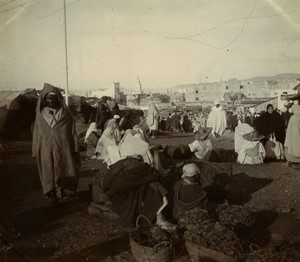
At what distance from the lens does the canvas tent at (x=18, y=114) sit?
29.7 ft

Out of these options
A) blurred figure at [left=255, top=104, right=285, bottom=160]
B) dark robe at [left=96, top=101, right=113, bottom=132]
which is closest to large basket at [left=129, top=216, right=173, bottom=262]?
blurred figure at [left=255, top=104, right=285, bottom=160]

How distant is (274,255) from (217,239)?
0.47 m

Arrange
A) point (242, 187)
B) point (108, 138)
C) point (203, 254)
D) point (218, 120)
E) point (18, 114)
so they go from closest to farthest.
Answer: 1. point (203, 254)
2. point (242, 187)
3. point (108, 138)
4. point (18, 114)
5. point (218, 120)

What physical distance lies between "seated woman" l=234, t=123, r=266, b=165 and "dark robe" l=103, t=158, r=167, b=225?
4.11m

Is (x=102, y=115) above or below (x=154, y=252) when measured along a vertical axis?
above

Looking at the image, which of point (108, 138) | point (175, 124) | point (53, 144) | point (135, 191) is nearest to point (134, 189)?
point (135, 191)

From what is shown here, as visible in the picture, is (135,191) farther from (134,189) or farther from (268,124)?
(268,124)

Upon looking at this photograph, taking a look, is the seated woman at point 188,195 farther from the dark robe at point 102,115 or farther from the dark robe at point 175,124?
the dark robe at point 175,124

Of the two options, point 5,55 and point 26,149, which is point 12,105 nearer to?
point 26,149

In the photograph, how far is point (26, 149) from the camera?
9625 mm

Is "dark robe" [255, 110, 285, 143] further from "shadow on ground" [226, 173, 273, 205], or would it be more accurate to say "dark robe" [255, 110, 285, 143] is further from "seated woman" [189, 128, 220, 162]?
"shadow on ground" [226, 173, 273, 205]

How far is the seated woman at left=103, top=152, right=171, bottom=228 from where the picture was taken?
12.6ft

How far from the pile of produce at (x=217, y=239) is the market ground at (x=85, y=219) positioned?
29 centimetres

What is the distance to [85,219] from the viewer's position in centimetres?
439
